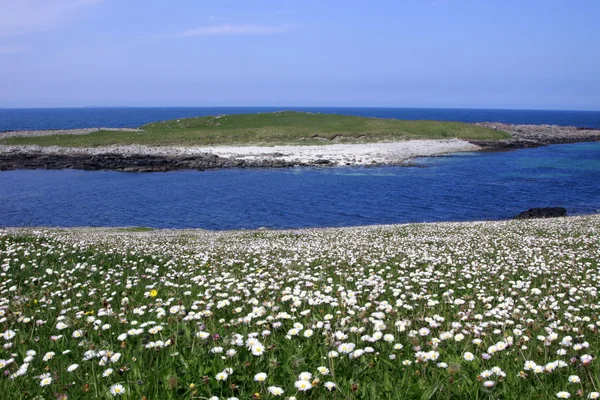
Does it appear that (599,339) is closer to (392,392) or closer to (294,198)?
(392,392)

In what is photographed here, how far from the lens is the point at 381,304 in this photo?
6711 mm

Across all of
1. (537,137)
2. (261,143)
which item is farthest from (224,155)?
(537,137)

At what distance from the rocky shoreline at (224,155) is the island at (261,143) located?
0.15 metres

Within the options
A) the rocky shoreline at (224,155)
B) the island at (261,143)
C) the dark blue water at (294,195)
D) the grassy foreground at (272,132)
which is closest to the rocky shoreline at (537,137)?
the island at (261,143)

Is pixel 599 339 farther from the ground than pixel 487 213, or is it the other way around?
pixel 599 339

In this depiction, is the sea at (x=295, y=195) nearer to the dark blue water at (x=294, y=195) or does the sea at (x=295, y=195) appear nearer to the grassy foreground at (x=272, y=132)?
the dark blue water at (x=294, y=195)

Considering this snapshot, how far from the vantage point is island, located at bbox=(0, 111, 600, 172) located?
75.9 meters

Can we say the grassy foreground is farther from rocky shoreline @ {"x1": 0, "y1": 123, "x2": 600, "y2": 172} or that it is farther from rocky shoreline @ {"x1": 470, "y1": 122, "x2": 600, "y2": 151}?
rocky shoreline @ {"x1": 470, "y1": 122, "x2": 600, "y2": 151}

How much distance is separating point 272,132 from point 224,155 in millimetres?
22862

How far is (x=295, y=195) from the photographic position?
51.2 meters

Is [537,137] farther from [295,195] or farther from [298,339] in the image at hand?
[298,339]

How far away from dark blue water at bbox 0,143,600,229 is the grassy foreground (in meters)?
27.4

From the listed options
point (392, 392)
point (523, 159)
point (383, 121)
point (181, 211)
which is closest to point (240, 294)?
point (392, 392)

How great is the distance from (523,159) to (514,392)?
85.9m
